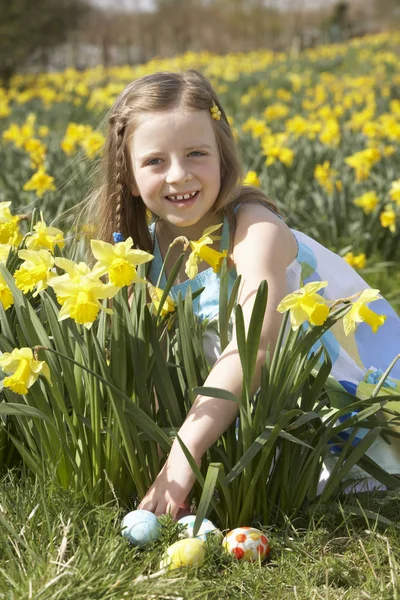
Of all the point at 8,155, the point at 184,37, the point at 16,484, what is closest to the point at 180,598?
the point at 16,484

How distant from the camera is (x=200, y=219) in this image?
245 cm

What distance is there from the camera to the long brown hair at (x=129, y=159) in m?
2.29

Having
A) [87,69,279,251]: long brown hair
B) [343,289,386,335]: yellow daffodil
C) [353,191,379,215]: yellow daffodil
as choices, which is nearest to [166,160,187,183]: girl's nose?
[87,69,279,251]: long brown hair

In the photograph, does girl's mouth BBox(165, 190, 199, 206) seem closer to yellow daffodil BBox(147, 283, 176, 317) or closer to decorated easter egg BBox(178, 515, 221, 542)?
yellow daffodil BBox(147, 283, 176, 317)

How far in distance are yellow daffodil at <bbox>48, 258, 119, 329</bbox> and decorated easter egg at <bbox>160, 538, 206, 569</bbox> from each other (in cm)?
51

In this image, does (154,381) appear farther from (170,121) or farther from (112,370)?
(170,121)

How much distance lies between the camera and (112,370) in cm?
181

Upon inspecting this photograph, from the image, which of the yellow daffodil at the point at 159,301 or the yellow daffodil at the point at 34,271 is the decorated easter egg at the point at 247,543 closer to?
the yellow daffodil at the point at 159,301

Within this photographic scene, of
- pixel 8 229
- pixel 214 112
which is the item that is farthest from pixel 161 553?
pixel 214 112

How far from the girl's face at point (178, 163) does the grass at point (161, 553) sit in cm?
85

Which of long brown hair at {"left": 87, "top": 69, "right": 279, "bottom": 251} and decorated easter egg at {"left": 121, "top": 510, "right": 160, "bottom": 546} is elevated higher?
long brown hair at {"left": 87, "top": 69, "right": 279, "bottom": 251}

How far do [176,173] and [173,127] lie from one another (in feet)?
0.44

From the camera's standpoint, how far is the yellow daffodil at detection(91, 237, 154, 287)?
168cm

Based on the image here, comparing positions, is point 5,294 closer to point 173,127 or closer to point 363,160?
point 173,127
